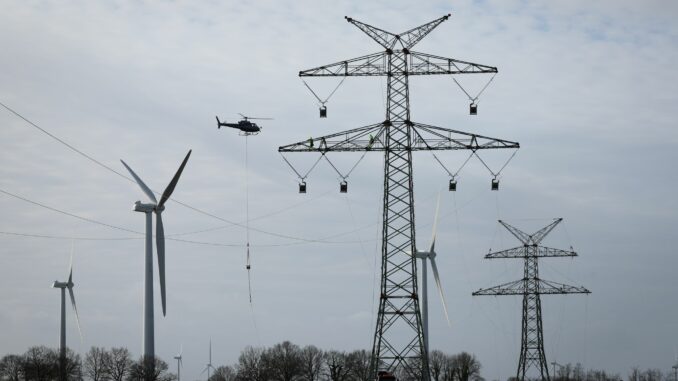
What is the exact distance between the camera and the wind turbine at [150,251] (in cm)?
11881

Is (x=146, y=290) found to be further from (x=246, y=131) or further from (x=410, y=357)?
(x=410, y=357)

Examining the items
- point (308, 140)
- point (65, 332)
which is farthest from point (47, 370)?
point (308, 140)

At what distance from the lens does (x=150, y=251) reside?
407 feet

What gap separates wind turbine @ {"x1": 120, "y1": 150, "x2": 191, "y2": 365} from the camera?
390 ft

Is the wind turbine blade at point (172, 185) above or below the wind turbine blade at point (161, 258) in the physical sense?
above

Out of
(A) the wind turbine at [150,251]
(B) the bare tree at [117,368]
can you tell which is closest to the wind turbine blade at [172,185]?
(A) the wind turbine at [150,251]

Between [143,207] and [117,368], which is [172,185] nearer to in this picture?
[143,207]

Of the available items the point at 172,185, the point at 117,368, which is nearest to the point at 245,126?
the point at 172,185

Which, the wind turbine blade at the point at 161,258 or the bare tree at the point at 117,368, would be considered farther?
the bare tree at the point at 117,368

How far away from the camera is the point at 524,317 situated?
16125 centimetres

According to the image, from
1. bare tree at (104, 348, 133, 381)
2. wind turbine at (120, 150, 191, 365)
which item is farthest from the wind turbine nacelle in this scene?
bare tree at (104, 348, 133, 381)

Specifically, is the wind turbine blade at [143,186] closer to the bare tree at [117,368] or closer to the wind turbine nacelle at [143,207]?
the wind turbine nacelle at [143,207]

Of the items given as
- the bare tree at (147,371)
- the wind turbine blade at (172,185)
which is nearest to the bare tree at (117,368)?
the bare tree at (147,371)

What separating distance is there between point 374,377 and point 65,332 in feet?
336
